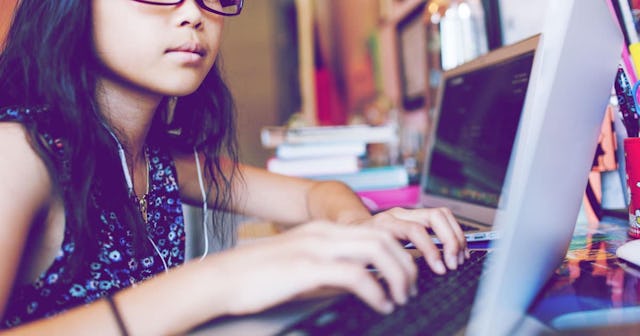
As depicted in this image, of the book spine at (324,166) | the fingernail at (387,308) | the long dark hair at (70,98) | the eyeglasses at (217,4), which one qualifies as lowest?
the fingernail at (387,308)

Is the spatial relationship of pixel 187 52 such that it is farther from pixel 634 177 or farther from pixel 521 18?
pixel 521 18

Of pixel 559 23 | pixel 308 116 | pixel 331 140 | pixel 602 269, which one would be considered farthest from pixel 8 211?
pixel 308 116

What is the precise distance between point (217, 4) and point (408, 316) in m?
0.62

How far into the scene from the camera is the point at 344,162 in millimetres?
1320

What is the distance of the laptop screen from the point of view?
0.92 metres

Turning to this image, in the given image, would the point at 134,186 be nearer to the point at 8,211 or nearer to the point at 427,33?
the point at 8,211

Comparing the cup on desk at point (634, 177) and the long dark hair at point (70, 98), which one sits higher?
the long dark hair at point (70, 98)

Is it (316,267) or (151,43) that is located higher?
(151,43)

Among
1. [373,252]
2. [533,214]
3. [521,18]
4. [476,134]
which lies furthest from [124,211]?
[521,18]

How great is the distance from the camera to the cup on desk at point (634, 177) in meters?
0.69

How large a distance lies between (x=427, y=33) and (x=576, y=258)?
4.19ft

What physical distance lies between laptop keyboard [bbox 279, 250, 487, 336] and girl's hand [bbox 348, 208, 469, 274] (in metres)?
0.07

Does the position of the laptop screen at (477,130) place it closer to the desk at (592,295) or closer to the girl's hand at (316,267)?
the desk at (592,295)

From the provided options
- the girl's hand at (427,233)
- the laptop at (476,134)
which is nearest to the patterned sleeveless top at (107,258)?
the girl's hand at (427,233)
